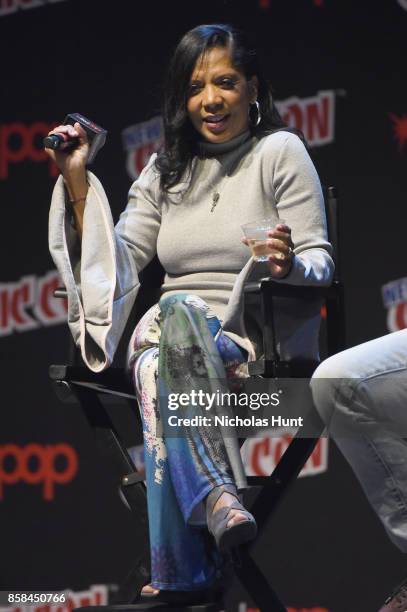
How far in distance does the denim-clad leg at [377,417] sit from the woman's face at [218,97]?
918mm

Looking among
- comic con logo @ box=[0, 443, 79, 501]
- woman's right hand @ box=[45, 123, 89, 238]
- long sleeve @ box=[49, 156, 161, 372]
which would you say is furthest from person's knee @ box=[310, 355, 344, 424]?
comic con logo @ box=[0, 443, 79, 501]

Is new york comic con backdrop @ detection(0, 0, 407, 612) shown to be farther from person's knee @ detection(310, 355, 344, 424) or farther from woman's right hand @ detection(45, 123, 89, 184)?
person's knee @ detection(310, 355, 344, 424)

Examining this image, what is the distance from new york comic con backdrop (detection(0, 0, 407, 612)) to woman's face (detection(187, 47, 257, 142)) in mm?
786

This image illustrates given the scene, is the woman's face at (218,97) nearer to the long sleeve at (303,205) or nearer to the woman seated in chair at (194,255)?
the woman seated in chair at (194,255)

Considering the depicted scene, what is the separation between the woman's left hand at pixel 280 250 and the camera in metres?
2.70

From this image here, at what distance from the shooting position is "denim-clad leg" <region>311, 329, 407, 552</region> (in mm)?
2494

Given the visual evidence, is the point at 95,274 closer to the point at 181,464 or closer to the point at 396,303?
the point at 181,464

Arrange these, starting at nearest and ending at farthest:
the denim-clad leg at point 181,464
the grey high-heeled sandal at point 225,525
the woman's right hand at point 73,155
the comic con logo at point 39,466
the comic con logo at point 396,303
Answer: the grey high-heeled sandal at point 225,525 < the denim-clad leg at point 181,464 < the woman's right hand at point 73,155 < the comic con logo at point 396,303 < the comic con logo at point 39,466

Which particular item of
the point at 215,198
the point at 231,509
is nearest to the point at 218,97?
the point at 215,198

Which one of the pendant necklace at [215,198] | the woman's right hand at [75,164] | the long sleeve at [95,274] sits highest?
the woman's right hand at [75,164]

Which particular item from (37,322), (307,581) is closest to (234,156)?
(37,322)

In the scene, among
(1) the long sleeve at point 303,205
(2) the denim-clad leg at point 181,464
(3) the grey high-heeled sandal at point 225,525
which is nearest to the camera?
(3) the grey high-heeled sandal at point 225,525

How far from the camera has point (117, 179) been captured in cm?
418

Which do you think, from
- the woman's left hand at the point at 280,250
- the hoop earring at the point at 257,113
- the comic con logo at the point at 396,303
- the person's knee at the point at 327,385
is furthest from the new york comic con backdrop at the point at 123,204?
the person's knee at the point at 327,385
